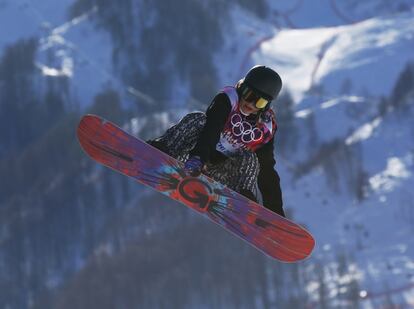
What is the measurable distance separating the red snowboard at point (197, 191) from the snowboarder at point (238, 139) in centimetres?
13

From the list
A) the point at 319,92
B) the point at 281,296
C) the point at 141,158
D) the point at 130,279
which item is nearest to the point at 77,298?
the point at 130,279

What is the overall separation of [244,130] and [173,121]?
221 ft

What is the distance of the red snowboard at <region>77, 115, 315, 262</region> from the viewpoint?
1328 centimetres

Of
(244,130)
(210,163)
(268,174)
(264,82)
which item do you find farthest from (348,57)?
(264,82)

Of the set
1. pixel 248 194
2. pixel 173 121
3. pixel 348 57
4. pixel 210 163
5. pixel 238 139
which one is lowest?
pixel 248 194

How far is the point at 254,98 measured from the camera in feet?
40.4

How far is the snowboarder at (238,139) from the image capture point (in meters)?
12.3

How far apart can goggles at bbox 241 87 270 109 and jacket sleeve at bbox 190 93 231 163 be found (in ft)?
0.68

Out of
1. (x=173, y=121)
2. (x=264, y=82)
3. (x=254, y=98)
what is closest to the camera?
(x=264, y=82)

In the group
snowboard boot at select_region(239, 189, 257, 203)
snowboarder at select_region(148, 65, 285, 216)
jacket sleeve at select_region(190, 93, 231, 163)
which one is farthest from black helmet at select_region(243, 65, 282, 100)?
snowboard boot at select_region(239, 189, 257, 203)

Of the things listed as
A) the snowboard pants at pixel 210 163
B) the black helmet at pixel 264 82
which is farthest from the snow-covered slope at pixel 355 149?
the black helmet at pixel 264 82

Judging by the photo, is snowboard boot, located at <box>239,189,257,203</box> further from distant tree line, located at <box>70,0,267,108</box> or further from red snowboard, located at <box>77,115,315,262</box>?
distant tree line, located at <box>70,0,267,108</box>

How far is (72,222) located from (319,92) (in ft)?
65.7

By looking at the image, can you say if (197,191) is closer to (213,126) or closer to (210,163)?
(210,163)
